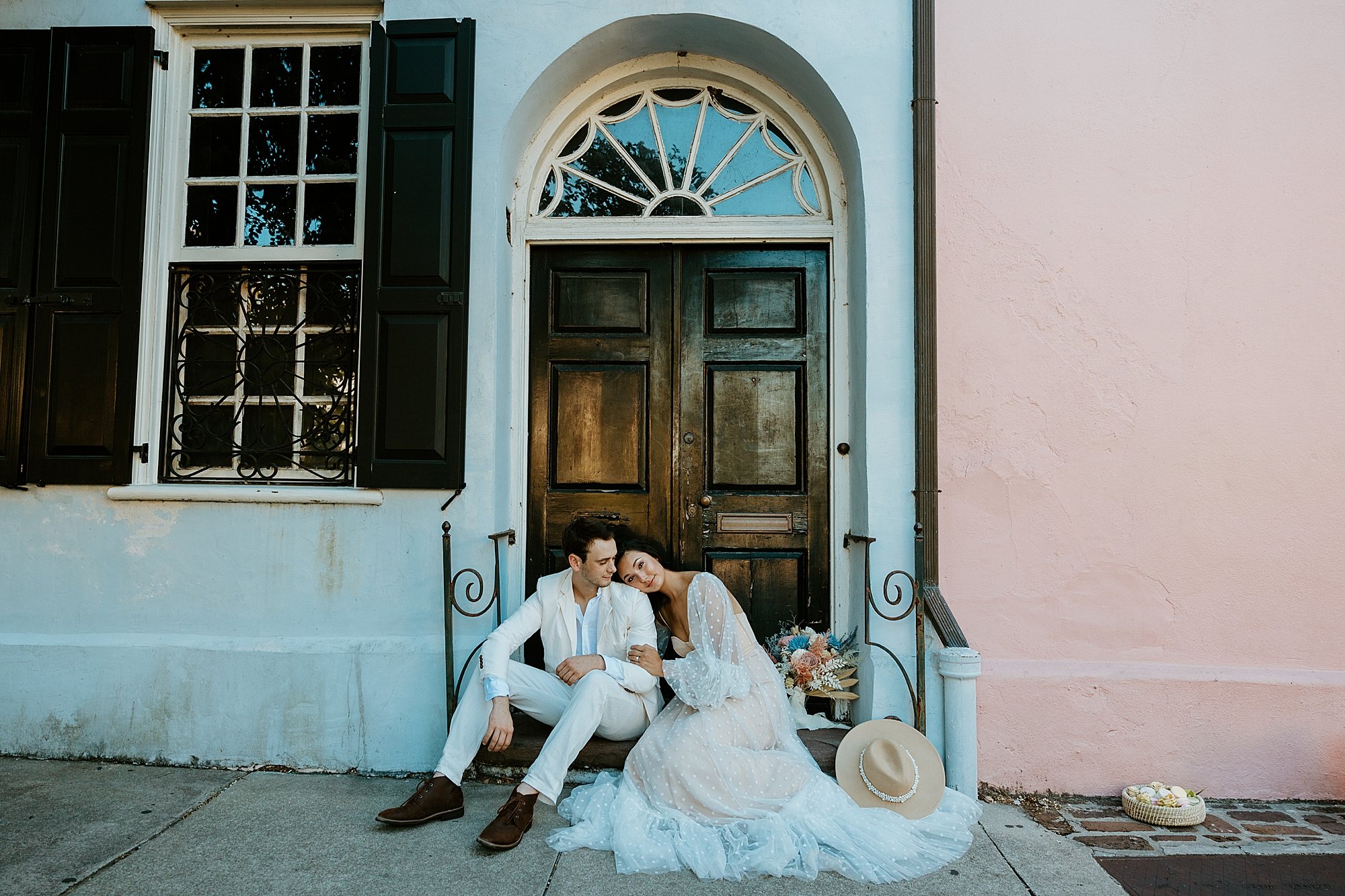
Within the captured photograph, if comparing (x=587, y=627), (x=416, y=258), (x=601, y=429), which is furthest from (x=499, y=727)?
(x=416, y=258)

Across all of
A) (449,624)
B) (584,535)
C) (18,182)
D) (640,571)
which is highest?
(18,182)

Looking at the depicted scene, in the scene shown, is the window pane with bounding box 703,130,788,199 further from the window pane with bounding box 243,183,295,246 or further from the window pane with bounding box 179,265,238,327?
the window pane with bounding box 179,265,238,327

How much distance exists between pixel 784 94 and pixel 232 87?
9.92ft

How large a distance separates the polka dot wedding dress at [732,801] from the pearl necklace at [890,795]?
0.26ft

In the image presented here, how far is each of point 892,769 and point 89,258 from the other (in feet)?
15.1

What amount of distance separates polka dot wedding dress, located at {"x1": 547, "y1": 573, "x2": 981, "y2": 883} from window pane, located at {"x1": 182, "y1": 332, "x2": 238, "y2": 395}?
108 inches

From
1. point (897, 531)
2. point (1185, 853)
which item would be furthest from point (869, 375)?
point (1185, 853)

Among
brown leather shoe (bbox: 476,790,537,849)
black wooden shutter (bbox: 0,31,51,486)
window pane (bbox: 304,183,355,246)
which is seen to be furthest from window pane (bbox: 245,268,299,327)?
brown leather shoe (bbox: 476,790,537,849)

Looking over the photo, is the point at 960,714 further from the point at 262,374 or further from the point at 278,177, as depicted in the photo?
the point at 278,177

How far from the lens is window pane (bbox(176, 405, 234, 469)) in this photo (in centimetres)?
431

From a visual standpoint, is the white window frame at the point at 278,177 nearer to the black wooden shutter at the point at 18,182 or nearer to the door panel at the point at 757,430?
the black wooden shutter at the point at 18,182

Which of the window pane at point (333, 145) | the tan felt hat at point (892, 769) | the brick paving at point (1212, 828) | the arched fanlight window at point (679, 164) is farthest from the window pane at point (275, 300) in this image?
the brick paving at point (1212, 828)

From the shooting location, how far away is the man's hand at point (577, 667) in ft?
11.6

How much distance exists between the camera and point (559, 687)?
3.67 meters
